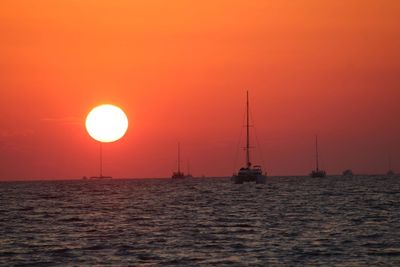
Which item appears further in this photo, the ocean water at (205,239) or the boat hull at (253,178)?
the boat hull at (253,178)

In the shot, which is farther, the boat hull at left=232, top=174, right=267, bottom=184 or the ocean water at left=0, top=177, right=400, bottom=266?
the boat hull at left=232, top=174, right=267, bottom=184

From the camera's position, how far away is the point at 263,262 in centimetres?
4153

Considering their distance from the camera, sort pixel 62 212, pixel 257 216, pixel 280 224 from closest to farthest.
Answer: pixel 280 224, pixel 257 216, pixel 62 212

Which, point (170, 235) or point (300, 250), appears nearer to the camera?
point (300, 250)

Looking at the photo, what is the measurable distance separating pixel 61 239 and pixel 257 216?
85.6ft

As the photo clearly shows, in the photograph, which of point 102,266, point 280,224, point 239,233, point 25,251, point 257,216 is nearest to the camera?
point 102,266

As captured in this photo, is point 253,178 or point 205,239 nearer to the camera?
point 205,239

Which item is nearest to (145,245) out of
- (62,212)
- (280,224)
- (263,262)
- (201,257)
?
(201,257)

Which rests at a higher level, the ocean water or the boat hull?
the boat hull

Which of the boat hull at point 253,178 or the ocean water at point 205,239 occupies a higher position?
the boat hull at point 253,178

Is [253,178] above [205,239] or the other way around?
above

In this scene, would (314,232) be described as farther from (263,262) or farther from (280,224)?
(263,262)

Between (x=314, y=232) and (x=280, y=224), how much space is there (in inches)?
318

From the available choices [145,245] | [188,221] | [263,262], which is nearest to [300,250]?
[263,262]
